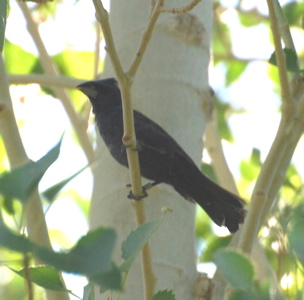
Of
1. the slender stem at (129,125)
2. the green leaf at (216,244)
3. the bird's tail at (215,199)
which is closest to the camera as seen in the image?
the slender stem at (129,125)

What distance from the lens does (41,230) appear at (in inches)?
63.1

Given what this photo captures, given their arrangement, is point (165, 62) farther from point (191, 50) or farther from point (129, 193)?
point (129, 193)

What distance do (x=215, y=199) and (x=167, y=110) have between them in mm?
514

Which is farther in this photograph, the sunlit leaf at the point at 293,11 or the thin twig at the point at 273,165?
the sunlit leaf at the point at 293,11

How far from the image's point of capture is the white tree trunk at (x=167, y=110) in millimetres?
2270

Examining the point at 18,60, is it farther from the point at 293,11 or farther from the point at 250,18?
the point at 250,18

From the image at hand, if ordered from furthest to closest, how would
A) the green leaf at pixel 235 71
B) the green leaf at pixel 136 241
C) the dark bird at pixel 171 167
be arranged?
1. the green leaf at pixel 235 71
2. the dark bird at pixel 171 167
3. the green leaf at pixel 136 241

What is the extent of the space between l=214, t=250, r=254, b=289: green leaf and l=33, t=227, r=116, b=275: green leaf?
18 centimetres

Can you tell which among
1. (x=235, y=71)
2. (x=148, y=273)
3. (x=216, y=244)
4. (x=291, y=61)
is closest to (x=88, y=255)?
(x=148, y=273)

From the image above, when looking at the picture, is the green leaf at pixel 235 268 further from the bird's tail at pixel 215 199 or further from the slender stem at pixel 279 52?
the bird's tail at pixel 215 199

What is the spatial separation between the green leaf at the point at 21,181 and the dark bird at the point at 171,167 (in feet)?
5.06

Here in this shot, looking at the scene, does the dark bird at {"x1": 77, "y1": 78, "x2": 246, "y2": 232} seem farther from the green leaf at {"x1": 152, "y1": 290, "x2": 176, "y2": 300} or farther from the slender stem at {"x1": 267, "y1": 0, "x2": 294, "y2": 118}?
the green leaf at {"x1": 152, "y1": 290, "x2": 176, "y2": 300}

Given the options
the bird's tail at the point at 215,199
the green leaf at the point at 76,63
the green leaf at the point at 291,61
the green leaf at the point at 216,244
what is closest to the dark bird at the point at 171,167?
the bird's tail at the point at 215,199

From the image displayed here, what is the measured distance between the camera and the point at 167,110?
256 cm
